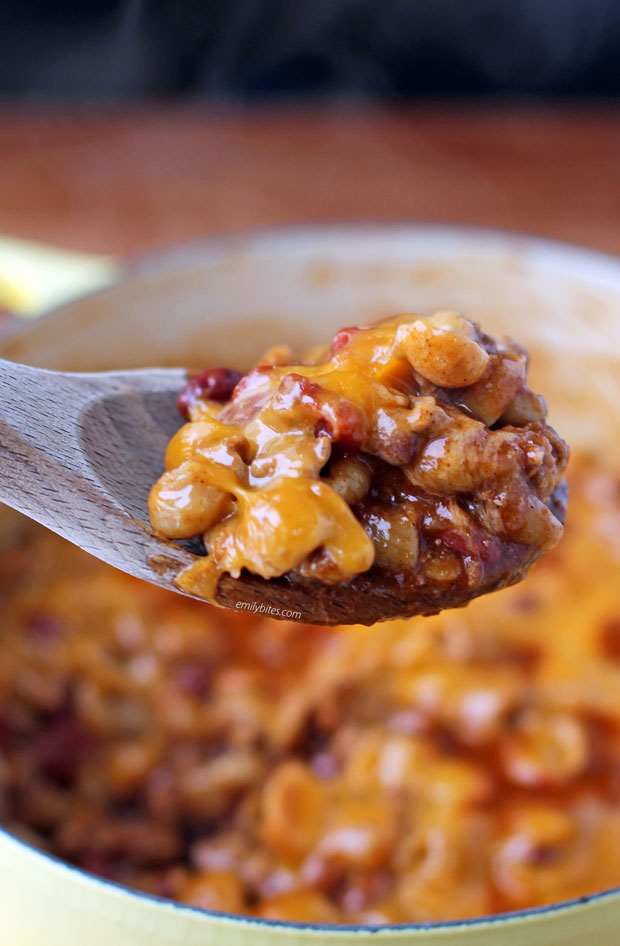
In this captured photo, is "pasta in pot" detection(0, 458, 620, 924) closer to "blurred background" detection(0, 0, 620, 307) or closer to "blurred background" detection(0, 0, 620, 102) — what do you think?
"blurred background" detection(0, 0, 620, 307)

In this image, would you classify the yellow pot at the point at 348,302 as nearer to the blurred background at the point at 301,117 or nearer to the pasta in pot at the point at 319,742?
the pasta in pot at the point at 319,742

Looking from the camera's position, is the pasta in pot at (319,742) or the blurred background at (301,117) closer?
the pasta in pot at (319,742)

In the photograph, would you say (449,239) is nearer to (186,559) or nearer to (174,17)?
(186,559)

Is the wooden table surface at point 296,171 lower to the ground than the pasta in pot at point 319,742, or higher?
higher

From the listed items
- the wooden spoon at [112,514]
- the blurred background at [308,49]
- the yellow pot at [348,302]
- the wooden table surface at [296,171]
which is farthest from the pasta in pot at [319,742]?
the blurred background at [308,49]

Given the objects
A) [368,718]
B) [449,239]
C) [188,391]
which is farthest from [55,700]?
[449,239]

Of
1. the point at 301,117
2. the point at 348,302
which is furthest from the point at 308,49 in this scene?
the point at 348,302
